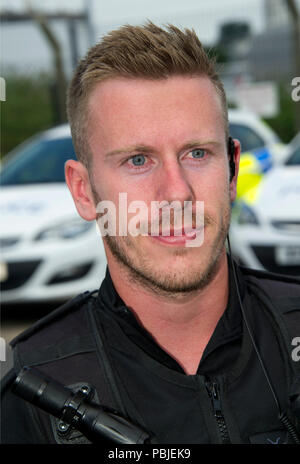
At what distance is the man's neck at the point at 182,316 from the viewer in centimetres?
149

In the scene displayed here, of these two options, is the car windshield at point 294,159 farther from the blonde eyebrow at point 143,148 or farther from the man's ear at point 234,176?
the blonde eyebrow at point 143,148

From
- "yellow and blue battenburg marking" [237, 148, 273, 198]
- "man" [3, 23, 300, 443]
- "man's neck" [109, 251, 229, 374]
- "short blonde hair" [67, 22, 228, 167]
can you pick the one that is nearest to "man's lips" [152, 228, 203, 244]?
"man" [3, 23, 300, 443]

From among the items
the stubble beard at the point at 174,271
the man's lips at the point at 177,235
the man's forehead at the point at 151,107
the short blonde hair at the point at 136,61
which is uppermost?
the short blonde hair at the point at 136,61

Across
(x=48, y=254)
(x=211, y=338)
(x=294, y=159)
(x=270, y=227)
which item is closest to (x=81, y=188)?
(x=211, y=338)

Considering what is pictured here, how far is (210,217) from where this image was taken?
1443 mm

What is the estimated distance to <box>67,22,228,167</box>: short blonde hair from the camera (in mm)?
1446

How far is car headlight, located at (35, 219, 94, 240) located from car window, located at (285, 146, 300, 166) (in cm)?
213

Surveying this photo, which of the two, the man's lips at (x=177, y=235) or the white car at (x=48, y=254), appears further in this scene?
the white car at (x=48, y=254)

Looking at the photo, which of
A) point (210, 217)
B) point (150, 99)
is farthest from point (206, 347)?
point (150, 99)

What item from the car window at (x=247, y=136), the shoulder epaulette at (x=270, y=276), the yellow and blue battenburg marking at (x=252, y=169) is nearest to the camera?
Result: the shoulder epaulette at (x=270, y=276)

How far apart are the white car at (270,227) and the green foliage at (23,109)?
910cm

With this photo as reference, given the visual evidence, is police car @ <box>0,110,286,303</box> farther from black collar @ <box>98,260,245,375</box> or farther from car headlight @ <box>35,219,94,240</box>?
black collar @ <box>98,260,245,375</box>

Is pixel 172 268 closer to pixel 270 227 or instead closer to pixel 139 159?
pixel 139 159

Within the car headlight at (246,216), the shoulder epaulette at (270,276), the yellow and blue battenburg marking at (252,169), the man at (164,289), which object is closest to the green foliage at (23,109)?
the yellow and blue battenburg marking at (252,169)
